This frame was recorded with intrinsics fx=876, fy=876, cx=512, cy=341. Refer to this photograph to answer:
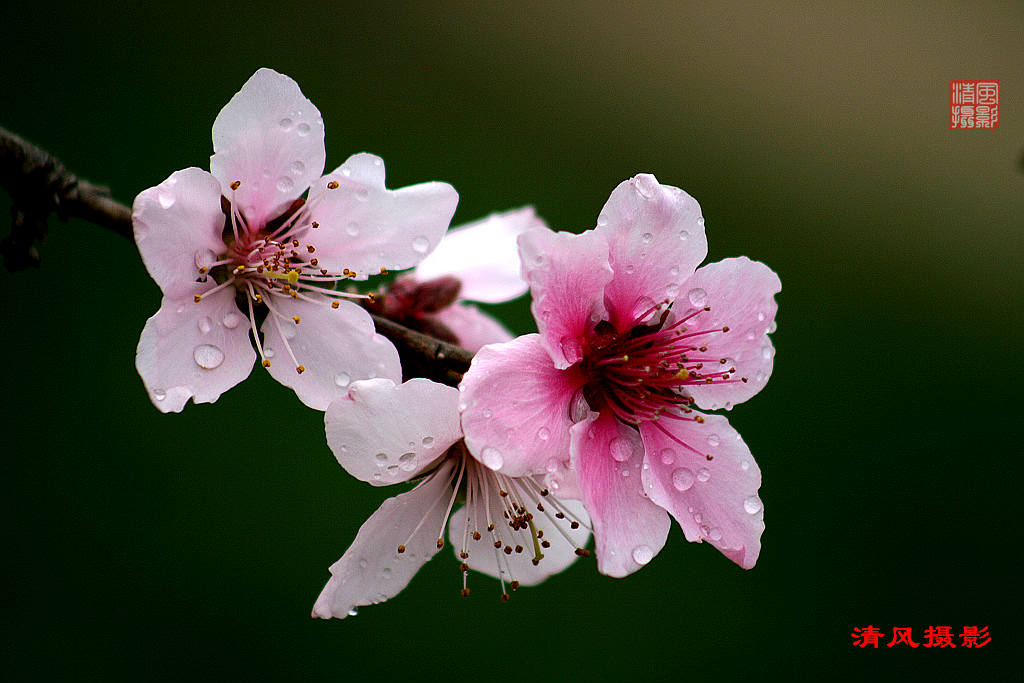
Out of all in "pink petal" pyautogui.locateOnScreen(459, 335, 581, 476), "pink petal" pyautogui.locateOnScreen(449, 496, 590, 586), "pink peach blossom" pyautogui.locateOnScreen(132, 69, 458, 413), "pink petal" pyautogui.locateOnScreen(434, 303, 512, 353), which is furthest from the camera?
"pink petal" pyautogui.locateOnScreen(434, 303, 512, 353)

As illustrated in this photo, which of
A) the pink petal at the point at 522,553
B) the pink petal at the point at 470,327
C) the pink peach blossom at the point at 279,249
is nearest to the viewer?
the pink peach blossom at the point at 279,249

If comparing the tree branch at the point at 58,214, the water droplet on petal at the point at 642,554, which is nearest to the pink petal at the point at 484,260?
the tree branch at the point at 58,214

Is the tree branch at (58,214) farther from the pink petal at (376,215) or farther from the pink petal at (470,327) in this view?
the pink petal at (470,327)

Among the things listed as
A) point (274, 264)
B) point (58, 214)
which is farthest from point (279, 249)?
point (58, 214)

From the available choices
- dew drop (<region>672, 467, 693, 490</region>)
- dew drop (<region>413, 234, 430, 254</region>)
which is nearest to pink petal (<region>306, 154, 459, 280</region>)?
dew drop (<region>413, 234, 430, 254</region>)

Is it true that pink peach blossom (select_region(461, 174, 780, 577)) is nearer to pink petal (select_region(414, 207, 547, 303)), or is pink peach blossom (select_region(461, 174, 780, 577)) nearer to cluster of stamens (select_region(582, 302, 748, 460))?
cluster of stamens (select_region(582, 302, 748, 460))

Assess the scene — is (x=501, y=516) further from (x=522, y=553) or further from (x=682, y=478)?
(x=682, y=478)
